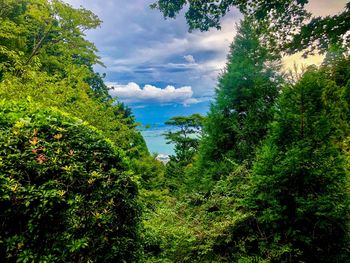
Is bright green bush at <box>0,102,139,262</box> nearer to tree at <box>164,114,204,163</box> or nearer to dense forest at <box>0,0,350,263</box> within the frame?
dense forest at <box>0,0,350,263</box>

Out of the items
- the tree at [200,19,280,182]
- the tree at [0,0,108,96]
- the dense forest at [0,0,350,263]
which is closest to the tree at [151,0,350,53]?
the dense forest at [0,0,350,263]

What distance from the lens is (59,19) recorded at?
1517 cm

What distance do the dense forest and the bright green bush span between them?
0.01 metres

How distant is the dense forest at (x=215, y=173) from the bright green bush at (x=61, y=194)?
0.04 ft

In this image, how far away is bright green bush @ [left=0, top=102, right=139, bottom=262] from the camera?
2756mm

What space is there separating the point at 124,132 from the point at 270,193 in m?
7.80

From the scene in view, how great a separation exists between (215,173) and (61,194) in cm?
854

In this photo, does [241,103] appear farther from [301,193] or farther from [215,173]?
[301,193]

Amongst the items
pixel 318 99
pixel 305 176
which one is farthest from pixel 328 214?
pixel 318 99

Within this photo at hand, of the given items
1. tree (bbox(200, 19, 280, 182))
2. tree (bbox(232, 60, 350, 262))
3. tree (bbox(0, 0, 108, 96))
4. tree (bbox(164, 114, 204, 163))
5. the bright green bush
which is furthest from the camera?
tree (bbox(164, 114, 204, 163))

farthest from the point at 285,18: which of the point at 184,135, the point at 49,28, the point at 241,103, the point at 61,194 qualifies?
the point at 184,135

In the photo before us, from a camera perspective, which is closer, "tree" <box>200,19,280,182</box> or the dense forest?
the dense forest

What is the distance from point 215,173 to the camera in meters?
10.9

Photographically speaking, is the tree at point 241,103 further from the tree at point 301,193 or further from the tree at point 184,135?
the tree at point 184,135
